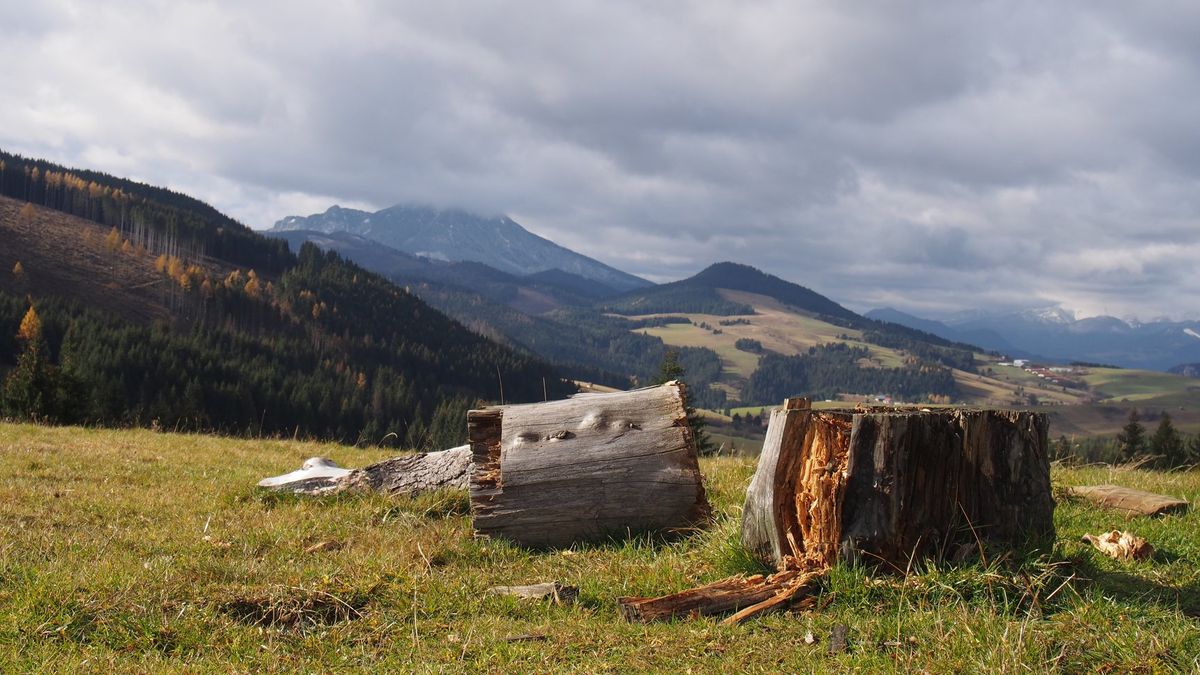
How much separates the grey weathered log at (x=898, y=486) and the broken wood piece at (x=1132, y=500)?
134 inches

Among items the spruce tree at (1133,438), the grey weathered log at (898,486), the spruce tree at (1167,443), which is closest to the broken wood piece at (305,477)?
the grey weathered log at (898,486)

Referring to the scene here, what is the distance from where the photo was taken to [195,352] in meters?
109

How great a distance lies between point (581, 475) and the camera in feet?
26.7

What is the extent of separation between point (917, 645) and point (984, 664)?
1.79ft

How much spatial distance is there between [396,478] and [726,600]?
19.2 feet

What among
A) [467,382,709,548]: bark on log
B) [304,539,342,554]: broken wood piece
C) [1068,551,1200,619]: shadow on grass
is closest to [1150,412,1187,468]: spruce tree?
[1068,551,1200,619]: shadow on grass

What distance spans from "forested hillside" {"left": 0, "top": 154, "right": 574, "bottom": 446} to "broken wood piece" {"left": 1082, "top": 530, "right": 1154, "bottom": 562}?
11.7m

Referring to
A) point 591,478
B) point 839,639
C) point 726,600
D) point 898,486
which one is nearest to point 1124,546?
point 898,486

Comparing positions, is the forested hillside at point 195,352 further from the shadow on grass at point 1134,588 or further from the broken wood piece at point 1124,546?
the shadow on grass at point 1134,588

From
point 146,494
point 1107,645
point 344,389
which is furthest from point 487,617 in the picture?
point 344,389

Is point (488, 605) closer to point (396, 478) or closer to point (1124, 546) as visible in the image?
point (396, 478)

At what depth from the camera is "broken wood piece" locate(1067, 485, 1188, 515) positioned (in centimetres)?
848

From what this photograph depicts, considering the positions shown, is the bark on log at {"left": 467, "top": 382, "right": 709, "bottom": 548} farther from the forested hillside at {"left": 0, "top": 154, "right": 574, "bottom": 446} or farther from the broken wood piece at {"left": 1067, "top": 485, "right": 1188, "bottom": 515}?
the forested hillside at {"left": 0, "top": 154, "right": 574, "bottom": 446}

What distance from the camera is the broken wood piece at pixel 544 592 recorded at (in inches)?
234
